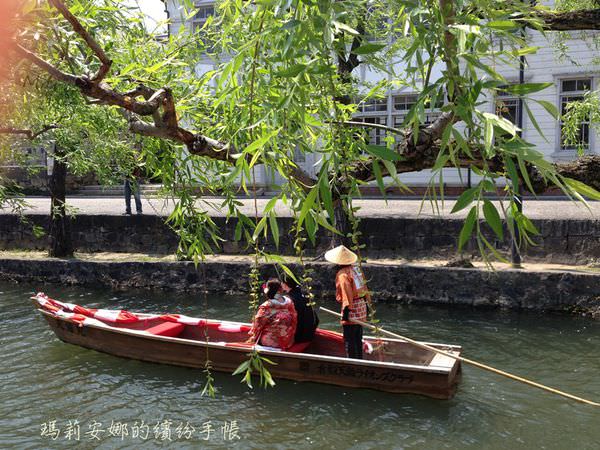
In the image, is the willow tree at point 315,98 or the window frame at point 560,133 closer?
the willow tree at point 315,98

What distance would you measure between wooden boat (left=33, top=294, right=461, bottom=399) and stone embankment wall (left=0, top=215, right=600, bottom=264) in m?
1.70

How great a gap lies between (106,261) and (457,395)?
8.67 meters

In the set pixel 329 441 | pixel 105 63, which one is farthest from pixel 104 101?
pixel 329 441

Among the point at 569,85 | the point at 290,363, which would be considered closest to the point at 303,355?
the point at 290,363

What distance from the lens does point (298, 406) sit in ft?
24.1

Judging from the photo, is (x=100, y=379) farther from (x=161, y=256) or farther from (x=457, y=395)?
(x=161, y=256)

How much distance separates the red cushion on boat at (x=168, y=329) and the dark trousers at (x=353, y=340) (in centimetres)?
269

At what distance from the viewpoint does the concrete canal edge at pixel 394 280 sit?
10531 millimetres

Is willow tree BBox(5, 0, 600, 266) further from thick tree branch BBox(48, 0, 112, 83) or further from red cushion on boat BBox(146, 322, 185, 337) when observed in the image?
red cushion on boat BBox(146, 322, 185, 337)

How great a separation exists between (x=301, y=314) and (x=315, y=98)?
604 centimetres

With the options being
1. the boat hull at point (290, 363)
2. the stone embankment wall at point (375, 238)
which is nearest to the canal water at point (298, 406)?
the boat hull at point (290, 363)

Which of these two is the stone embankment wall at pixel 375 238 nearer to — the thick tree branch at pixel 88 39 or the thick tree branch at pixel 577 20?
the thick tree branch at pixel 577 20

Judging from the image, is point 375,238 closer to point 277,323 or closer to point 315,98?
point 277,323

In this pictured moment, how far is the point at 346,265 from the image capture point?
7176 millimetres
